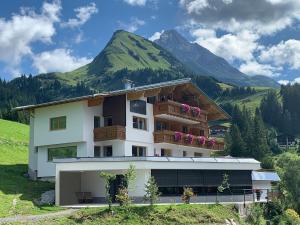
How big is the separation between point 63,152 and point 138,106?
8493 millimetres

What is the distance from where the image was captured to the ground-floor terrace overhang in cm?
4044

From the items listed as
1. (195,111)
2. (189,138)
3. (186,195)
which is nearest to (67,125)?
(189,138)

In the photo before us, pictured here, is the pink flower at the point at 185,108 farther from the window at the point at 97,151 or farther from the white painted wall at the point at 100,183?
the white painted wall at the point at 100,183

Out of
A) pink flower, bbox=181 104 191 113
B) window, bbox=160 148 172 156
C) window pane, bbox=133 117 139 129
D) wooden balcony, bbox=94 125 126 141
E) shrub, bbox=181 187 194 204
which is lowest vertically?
shrub, bbox=181 187 194 204

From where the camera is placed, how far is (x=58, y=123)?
4853 cm

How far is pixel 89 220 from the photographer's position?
32.7 m

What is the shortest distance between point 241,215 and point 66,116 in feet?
61.9

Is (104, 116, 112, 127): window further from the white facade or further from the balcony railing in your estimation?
the balcony railing

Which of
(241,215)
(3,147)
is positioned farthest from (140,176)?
(3,147)

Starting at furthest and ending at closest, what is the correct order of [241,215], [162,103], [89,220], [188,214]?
[162,103] → [241,215] → [188,214] → [89,220]

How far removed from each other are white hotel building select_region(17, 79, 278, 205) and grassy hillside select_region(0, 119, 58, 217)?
222 centimetres

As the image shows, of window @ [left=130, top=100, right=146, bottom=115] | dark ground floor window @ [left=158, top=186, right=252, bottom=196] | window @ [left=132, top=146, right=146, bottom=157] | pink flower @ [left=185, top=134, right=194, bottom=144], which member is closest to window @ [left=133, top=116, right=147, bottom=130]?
window @ [left=130, top=100, right=146, bottom=115]

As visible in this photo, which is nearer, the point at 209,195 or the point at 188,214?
the point at 188,214

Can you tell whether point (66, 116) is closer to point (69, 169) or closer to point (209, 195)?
point (69, 169)
